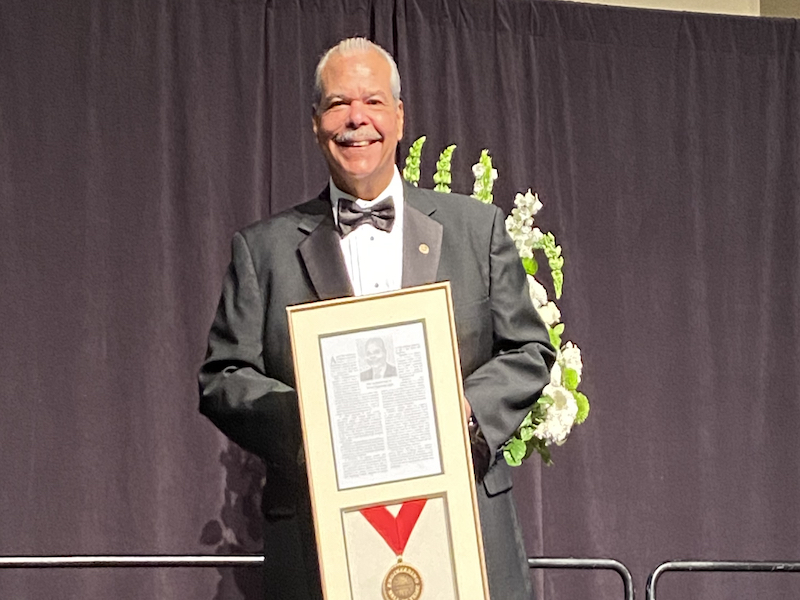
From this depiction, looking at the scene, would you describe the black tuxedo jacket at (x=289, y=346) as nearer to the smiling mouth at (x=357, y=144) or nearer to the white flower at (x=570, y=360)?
the smiling mouth at (x=357, y=144)

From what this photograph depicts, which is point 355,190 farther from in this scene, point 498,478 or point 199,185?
point 199,185

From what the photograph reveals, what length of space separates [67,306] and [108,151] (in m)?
0.50

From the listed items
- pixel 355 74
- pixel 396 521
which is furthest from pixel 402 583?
pixel 355 74

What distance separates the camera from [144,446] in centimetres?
375

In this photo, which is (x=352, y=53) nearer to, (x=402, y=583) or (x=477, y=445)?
(x=477, y=445)

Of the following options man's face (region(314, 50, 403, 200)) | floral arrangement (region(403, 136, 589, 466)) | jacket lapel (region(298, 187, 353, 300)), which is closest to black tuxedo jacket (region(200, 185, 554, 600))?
jacket lapel (region(298, 187, 353, 300))

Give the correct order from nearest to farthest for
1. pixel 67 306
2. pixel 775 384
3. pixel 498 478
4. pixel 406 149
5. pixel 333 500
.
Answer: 1. pixel 333 500
2. pixel 498 478
3. pixel 67 306
4. pixel 406 149
5. pixel 775 384

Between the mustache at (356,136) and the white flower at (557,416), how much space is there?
98 centimetres

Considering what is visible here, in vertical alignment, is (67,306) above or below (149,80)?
below

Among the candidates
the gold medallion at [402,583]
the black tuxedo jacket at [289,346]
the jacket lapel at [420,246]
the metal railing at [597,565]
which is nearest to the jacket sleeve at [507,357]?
the black tuxedo jacket at [289,346]

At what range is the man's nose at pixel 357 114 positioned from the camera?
81.0 inches

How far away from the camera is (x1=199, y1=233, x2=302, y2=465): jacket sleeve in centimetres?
193

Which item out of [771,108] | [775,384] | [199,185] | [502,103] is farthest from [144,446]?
[771,108]

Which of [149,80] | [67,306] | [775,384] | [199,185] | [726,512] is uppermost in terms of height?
[149,80]
